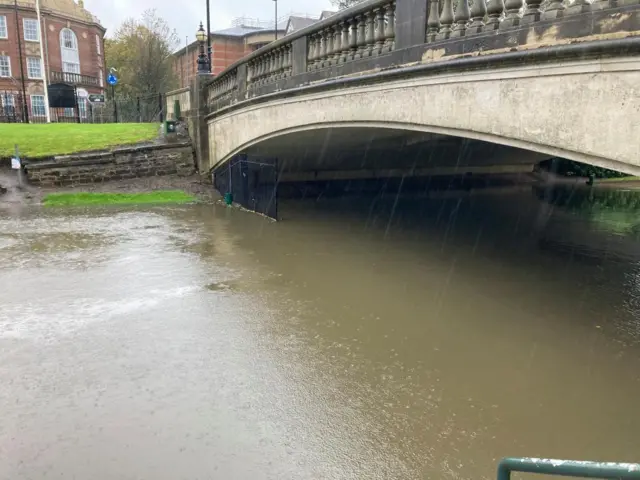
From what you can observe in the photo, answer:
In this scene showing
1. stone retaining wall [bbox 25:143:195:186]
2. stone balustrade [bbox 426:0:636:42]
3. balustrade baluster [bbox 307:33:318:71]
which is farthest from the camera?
stone retaining wall [bbox 25:143:195:186]

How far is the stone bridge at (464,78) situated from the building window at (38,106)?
1365 inches

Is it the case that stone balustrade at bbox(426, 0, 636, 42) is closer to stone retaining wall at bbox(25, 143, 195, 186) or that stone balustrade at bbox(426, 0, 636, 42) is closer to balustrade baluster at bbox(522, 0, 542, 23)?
balustrade baluster at bbox(522, 0, 542, 23)

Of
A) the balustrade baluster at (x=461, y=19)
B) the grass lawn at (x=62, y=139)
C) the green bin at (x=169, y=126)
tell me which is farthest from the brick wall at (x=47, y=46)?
the balustrade baluster at (x=461, y=19)

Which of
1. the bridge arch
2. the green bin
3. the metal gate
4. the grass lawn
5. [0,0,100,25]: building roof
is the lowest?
the metal gate

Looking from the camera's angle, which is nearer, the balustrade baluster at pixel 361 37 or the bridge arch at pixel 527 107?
the bridge arch at pixel 527 107

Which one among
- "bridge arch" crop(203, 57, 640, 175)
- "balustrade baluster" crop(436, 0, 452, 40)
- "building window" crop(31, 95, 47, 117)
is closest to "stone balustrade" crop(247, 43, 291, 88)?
"bridge arch" crop(203, 57, 640, 175)

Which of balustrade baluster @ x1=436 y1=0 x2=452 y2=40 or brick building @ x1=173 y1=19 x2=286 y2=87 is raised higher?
brick building @ x1=173 y1=19 x2=286 y2=87

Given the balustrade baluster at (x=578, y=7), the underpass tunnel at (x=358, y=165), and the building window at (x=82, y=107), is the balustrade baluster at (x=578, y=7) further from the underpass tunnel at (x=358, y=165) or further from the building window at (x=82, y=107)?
the building window at (x=82, y=107)

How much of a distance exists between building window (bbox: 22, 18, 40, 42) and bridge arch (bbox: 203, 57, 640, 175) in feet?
134

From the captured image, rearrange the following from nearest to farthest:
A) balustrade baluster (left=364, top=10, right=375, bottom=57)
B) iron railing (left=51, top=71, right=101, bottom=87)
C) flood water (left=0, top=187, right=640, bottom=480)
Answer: flood water (left=0, top=187, right=640, bottom=480)
balustrade baluster (left=364, top=10, right=375, bottom=57)
iron railing (left=51, top=71, right=101, bottom=87)

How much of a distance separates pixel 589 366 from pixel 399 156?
40.4 feet

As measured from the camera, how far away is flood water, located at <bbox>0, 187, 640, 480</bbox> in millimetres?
3900

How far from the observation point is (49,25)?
1610 inches

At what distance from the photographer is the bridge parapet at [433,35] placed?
4297 mm
